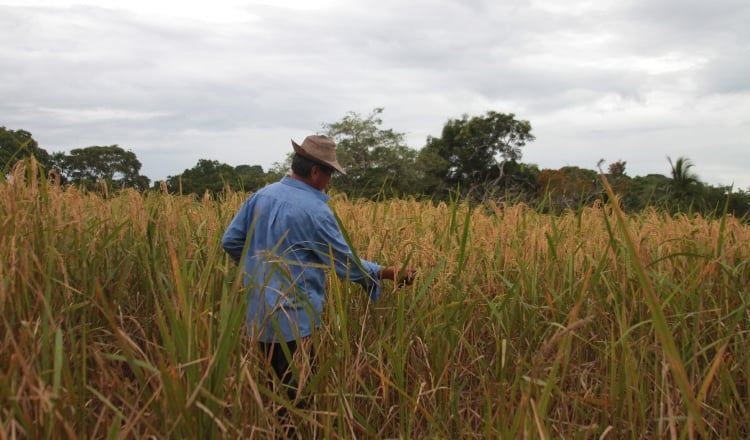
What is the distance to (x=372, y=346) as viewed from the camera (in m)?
2.50

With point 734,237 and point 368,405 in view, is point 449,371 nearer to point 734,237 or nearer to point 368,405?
point 368,405

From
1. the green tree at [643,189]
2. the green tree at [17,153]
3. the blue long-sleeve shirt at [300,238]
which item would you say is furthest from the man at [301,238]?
the green tree at [643,189]

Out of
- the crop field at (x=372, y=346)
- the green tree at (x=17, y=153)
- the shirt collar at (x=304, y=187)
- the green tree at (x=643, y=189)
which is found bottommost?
the crop field at (x=372, y=346)

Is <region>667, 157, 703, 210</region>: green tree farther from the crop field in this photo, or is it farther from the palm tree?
the crop field

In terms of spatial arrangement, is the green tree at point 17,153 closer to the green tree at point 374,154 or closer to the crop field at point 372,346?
the crop field at point 372,346

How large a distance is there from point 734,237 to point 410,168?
3338 cm

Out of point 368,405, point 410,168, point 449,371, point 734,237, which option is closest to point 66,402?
point 368,405

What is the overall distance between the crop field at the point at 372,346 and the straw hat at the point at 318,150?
668mm

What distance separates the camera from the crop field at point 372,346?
1.57 meters

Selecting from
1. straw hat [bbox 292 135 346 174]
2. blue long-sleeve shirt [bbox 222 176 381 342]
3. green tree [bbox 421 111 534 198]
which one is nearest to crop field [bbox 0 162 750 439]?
blue long-sleeve shirt [bbox 222 176 381 342]

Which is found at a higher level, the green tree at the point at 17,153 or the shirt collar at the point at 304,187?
the green tree at the point at 17,153

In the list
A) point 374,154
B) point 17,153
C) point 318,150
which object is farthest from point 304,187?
point 374,154

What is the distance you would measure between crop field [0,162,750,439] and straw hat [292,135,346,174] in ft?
2.19

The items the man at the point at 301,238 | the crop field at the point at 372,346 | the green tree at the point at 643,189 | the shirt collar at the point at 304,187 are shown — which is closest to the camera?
the crop field at the point at 372,346
